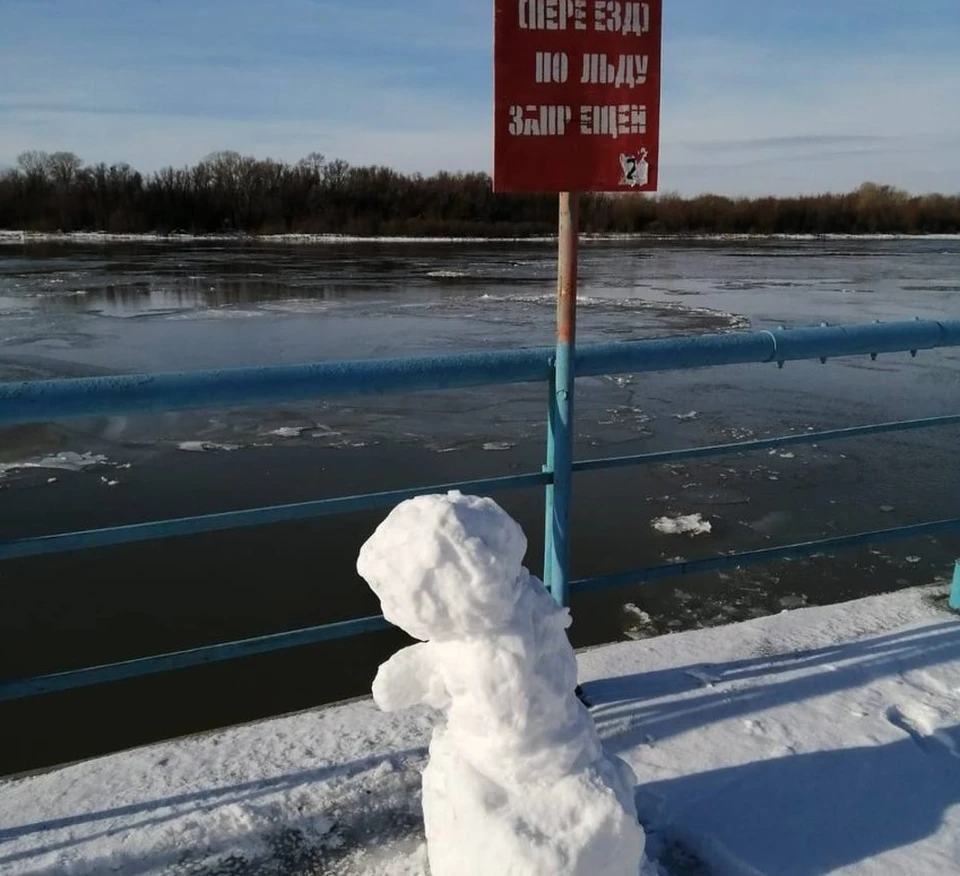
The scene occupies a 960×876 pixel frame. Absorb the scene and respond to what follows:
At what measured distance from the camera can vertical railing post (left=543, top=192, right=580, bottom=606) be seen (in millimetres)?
2125

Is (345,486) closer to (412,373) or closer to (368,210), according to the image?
(412,373)

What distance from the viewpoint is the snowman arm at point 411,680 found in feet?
5.10

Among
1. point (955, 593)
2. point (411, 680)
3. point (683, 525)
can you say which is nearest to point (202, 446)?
point (683, 525)

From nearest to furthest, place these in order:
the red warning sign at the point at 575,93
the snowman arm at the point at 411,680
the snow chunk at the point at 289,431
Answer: the snowman arm at the point at 411,680 < the red warning sign at the point at 575,93 < the snow chunk at the point at 289,431

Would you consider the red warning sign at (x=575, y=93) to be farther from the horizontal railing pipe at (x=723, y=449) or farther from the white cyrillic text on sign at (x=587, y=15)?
the horizontal railing pipe at (x=723, y=449)

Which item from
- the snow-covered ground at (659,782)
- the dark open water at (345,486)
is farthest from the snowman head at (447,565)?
the dark open water at (345,486)

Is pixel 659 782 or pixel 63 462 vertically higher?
pixel 659 782

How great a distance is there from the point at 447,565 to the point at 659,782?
3.09 feet

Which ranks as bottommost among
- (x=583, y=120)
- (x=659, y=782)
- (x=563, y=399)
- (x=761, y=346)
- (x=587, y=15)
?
(x=659, y=782)

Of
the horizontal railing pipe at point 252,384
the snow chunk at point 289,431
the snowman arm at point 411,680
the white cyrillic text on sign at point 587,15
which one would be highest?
the white cyrillic text on sign at point 587,15

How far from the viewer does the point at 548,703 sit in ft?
4.92

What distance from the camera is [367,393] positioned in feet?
6.48

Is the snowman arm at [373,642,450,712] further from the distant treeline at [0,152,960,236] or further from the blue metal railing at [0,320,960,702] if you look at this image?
the distant treeline at [0,152,960,236]

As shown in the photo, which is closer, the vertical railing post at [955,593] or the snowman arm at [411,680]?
the snowman arm at [411,680]
